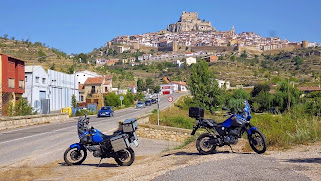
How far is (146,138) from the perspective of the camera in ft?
70.2

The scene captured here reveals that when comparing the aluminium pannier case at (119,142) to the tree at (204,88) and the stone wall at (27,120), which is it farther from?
the tree at (204,88)

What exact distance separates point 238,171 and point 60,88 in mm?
59188

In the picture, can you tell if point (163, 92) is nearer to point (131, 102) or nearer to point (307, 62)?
point (131, 102)

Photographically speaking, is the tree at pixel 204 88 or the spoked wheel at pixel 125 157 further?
the tree at pixel 204 88

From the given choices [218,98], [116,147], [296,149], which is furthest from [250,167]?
[218,98]

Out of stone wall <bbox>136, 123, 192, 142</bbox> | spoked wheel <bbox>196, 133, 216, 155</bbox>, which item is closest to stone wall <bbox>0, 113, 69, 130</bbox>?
stone wall <bbox>136, 123, 192, 142</bbox>

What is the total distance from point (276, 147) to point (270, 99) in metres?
61.4

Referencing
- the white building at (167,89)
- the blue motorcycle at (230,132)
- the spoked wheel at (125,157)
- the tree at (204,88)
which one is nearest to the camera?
the blue motorcycle at (230,132)

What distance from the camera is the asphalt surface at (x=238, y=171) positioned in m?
6.62

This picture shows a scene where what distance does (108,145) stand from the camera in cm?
1054

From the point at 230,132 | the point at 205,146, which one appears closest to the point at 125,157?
the point at 205,146

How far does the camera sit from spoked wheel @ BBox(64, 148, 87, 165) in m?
11.1

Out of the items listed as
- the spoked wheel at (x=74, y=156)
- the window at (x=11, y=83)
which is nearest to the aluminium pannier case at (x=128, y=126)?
the spoked wheel at (x=74, y=156)

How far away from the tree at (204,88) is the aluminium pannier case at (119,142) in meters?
48.8
